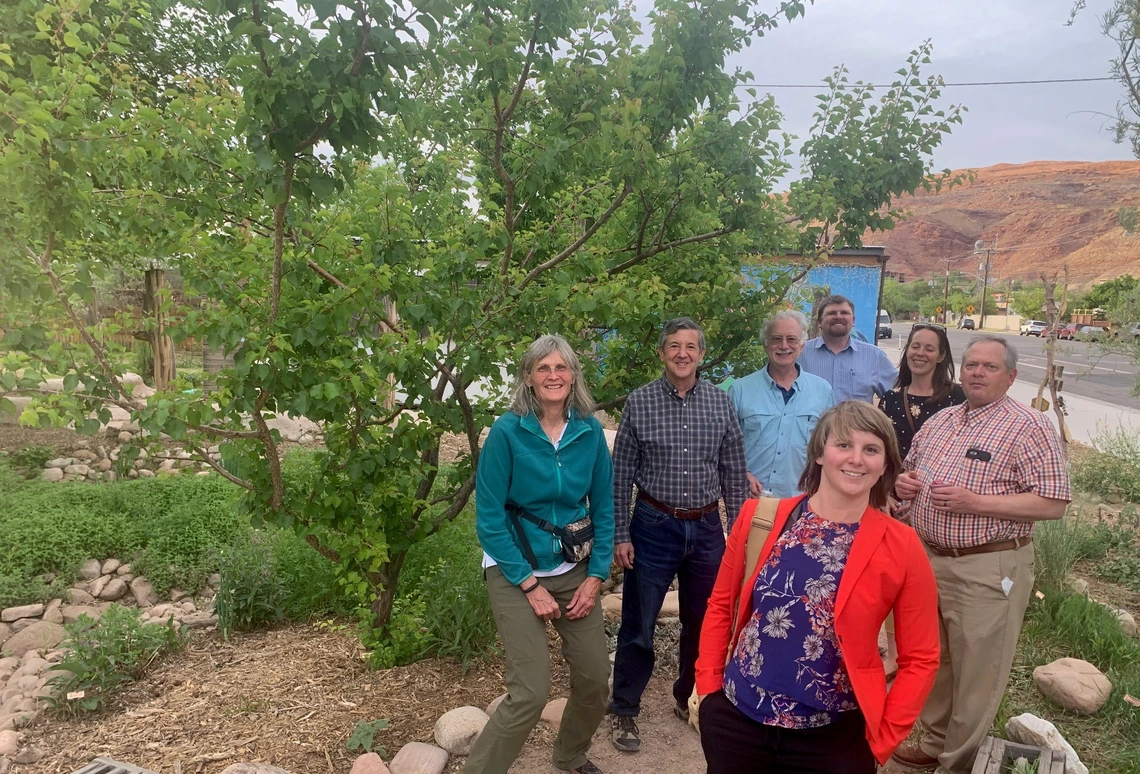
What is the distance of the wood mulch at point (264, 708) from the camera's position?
316cm

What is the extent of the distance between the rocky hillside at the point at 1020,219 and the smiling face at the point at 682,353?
12427 cm

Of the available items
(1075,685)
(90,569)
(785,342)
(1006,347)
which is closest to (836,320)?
(785,342)

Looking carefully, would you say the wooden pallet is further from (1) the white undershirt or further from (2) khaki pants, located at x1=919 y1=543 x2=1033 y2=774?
(1) the white undershirt

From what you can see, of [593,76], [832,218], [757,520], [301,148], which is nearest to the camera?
[757,520]

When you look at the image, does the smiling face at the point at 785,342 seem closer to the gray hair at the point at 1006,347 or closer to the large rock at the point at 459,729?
the gray hair at the point at 1006,347

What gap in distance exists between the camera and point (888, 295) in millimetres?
96750

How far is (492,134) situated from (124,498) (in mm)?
5567

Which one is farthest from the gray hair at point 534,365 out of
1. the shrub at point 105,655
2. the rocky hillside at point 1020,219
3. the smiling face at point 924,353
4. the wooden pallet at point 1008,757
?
the rocky hillside at point 1020,219

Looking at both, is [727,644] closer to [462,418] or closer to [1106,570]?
[462,418]

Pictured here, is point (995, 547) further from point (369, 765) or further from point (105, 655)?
point (105, 655)

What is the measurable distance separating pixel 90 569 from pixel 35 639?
0.97m

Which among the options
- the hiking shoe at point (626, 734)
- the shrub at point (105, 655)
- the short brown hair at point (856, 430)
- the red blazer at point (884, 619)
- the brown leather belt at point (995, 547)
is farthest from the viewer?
the shrub at point (105, 655)

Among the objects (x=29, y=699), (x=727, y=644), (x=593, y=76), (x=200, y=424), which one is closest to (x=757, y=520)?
(x=727, y=644)

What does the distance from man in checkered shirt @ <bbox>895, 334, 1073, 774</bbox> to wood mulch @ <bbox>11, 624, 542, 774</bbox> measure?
1996 mm
